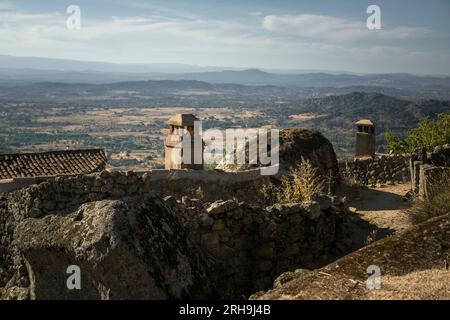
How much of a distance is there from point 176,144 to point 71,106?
179982mm

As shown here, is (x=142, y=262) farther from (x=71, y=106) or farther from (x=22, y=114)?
(x=71, y=106)

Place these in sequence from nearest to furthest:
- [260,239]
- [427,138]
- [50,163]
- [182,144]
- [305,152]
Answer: [260,239] → [182,144] → [305,152] → [427,138] → [50,163]

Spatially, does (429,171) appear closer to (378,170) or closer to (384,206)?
(384,206)

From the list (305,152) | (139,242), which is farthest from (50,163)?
(139,242)

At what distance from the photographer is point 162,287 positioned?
4602 millimetres

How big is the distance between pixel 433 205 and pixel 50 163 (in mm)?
16385

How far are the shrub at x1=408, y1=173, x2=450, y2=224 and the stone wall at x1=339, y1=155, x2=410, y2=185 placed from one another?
6415 mm

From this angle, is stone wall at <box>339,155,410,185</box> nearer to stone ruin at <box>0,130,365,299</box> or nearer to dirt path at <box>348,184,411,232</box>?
dirt path at <box>348,184,411,232</box>

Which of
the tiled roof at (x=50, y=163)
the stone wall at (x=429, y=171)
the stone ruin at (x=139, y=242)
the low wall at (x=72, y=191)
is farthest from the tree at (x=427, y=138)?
the low wall at (x=72, y=191)

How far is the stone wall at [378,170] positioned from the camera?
14.8 meters

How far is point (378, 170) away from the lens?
15258mm

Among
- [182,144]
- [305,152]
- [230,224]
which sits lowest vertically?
[230,224]
